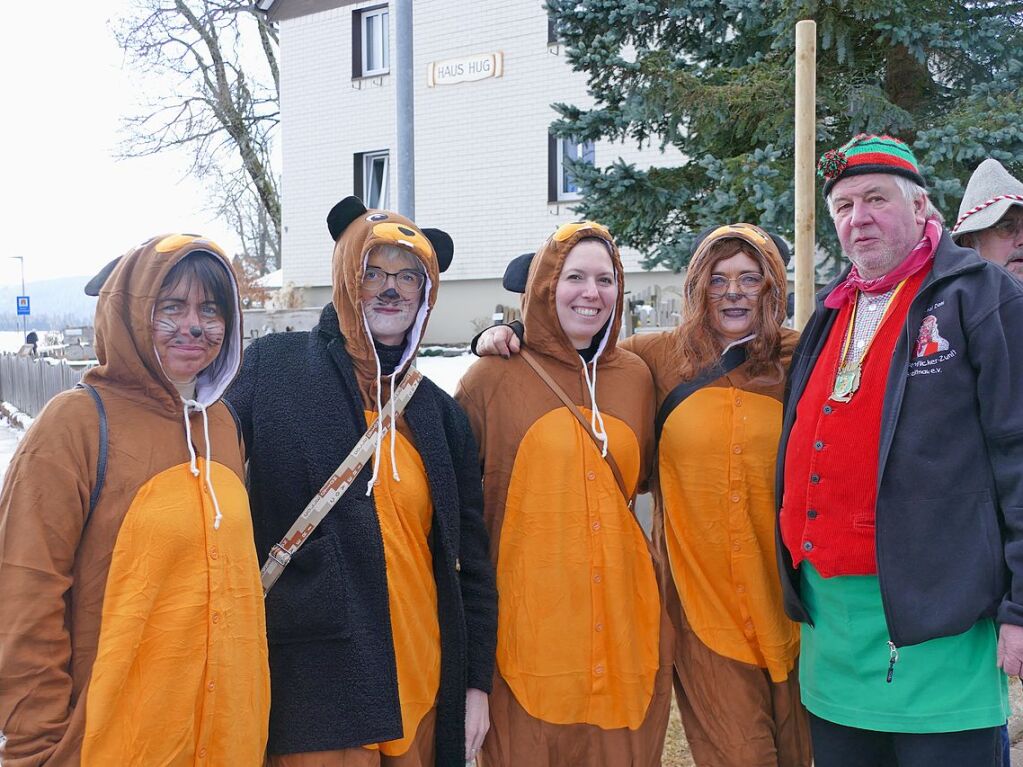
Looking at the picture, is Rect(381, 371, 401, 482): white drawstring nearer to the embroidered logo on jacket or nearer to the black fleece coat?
the black fleece coat

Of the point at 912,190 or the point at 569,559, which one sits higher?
the point at 912,190

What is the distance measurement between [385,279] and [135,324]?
834mm

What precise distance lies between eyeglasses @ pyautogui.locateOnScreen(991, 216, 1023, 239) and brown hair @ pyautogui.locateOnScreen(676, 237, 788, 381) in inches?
46.5

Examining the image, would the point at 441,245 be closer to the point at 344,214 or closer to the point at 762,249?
the point at 344,214

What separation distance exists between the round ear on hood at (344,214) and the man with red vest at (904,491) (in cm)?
150

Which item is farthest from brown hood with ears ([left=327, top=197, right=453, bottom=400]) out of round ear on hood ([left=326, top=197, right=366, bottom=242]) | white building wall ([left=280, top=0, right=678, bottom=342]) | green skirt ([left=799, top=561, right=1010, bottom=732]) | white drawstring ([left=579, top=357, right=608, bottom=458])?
white building wall ([left=280, top=0, right=678, bottom=342])

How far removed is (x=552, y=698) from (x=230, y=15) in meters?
26.1

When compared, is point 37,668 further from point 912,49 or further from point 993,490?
point 912,49

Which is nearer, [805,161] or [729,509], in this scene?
[729,509]

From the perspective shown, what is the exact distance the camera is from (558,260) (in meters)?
3.20

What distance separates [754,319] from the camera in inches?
128

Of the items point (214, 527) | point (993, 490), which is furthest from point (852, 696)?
point (214, 527)

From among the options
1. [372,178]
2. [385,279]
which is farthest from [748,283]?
[372,178]

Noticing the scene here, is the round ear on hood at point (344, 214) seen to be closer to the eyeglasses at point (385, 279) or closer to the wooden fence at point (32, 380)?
the eyeglasses at point (385, 279)
